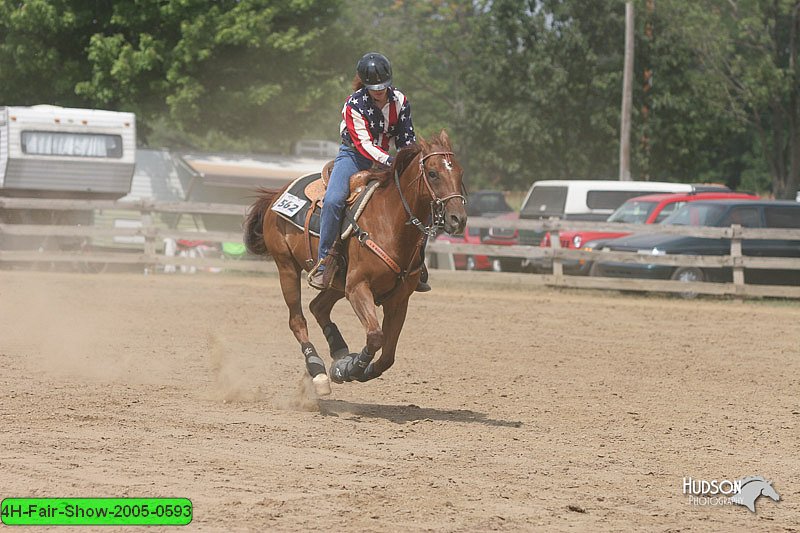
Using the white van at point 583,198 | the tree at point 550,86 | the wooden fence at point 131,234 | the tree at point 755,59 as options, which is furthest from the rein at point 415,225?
the tree at point 550,86

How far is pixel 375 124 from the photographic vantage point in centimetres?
870

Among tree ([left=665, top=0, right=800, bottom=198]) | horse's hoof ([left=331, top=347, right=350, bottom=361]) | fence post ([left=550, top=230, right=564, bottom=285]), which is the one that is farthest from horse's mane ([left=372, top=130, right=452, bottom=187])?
tree ([left=665, top=0, right=800, bottom=198])

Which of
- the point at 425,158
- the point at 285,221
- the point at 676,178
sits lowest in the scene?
the point at 676,178

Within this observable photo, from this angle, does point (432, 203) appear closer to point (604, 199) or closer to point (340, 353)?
point (340, 353)

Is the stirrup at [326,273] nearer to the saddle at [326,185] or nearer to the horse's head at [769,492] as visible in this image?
the saddle at [326,185]

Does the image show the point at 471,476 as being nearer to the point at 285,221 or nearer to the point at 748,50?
the point at 285,221

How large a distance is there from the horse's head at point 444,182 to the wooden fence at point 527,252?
41.9 ft

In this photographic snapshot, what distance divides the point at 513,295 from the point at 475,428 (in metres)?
12.5

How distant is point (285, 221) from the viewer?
9844 mm

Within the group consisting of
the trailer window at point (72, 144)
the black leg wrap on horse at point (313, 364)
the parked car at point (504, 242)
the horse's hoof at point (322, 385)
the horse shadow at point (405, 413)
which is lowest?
the parked car at point (504, 242)

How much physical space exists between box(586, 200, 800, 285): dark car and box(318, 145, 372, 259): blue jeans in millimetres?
12499

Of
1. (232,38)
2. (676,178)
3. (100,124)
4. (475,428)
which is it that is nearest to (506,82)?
(676,178)

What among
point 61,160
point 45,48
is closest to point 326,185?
point 61,160

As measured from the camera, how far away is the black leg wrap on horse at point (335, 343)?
908 cm
